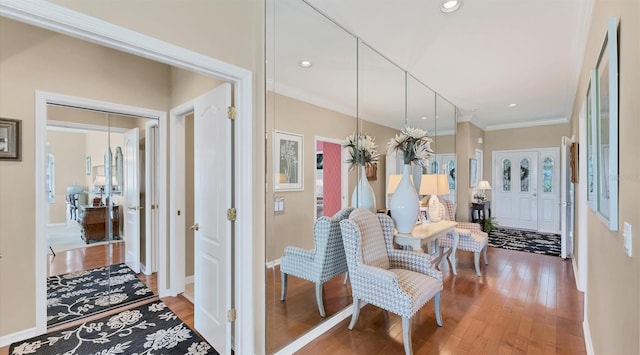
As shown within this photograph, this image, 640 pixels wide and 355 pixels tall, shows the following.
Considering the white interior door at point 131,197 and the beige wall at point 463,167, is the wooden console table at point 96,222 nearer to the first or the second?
the white interior door at point 131,197

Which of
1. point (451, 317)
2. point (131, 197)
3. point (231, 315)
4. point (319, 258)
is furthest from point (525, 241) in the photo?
point (131, 197)

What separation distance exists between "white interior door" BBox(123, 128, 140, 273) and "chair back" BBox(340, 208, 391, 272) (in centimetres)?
251

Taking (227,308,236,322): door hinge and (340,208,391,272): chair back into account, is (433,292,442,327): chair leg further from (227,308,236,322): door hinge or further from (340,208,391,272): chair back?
(227,308,236,322): door hinge

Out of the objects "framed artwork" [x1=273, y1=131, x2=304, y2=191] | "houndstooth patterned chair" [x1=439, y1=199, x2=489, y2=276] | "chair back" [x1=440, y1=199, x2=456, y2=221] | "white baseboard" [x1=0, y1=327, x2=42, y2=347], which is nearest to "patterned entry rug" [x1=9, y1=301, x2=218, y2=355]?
"white baseboard" [x1=0, y1=327, x2=42, y2=347]

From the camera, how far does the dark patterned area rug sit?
507cm

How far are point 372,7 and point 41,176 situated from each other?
3045 mm

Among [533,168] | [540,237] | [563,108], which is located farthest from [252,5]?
[533,168]

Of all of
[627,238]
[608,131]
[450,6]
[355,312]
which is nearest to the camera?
[627,238]

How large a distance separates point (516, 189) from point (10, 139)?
29.2ft

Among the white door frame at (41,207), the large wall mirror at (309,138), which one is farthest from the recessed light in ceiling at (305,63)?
the white door frame at (41,207)

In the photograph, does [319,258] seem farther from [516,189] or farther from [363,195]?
[516,189]

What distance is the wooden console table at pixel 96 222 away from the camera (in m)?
2.88

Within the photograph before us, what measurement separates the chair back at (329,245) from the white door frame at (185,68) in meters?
0.66

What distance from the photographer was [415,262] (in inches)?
99.3
